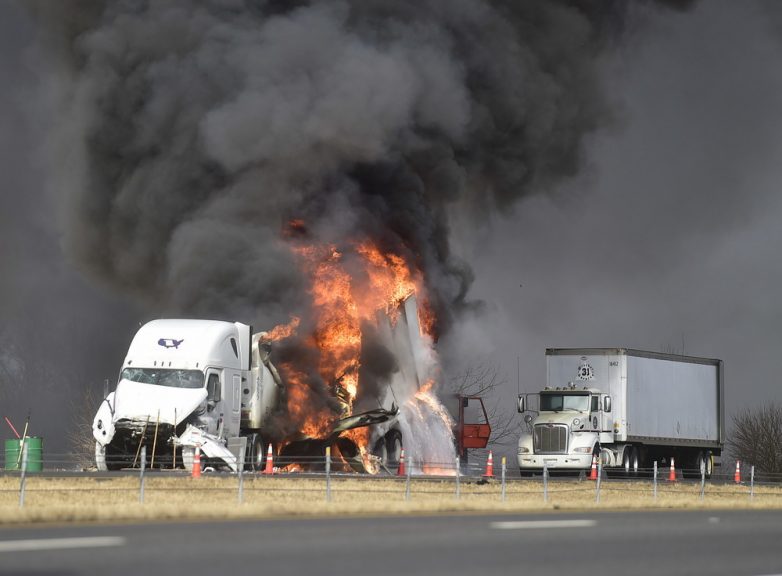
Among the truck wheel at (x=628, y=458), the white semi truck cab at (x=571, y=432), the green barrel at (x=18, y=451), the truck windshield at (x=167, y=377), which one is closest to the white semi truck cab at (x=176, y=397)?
the truck windshield at (x=167, y=377)

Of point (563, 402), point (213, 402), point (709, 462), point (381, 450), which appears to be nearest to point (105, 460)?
point (213, 402)

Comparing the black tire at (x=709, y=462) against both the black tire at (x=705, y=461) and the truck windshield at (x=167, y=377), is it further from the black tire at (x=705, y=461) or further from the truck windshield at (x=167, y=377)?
the truck windshield at (x=167, y=377)

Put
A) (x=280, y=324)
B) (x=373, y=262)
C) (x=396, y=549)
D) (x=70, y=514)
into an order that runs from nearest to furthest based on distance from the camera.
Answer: (x=396, y=549) < (x=70, y=514) < (x=280, y=324) < (x=373, y=262)

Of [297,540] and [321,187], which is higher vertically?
[321,187]

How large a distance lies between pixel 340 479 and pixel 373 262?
623 inches

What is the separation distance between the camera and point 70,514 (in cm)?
1928

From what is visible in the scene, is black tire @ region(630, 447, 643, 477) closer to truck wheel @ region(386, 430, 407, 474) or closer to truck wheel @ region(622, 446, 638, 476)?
truck wheel @ region(622, 446, 638, 476)

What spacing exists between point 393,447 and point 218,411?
8.38m

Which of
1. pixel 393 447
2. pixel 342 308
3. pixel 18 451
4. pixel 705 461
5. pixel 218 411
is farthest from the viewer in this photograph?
pixel 705 461

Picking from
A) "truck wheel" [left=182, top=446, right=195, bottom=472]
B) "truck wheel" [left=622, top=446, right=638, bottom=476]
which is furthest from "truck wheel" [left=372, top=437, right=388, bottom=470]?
"truck wheel" [left=182, top=446, right=195, bottom=472]

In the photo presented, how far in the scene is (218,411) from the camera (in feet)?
114

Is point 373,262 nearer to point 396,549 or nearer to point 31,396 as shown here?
point 396,549

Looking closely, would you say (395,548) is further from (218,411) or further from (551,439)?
(551,439)

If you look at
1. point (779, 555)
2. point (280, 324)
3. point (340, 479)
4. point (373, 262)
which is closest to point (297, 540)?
point (779, 555)
